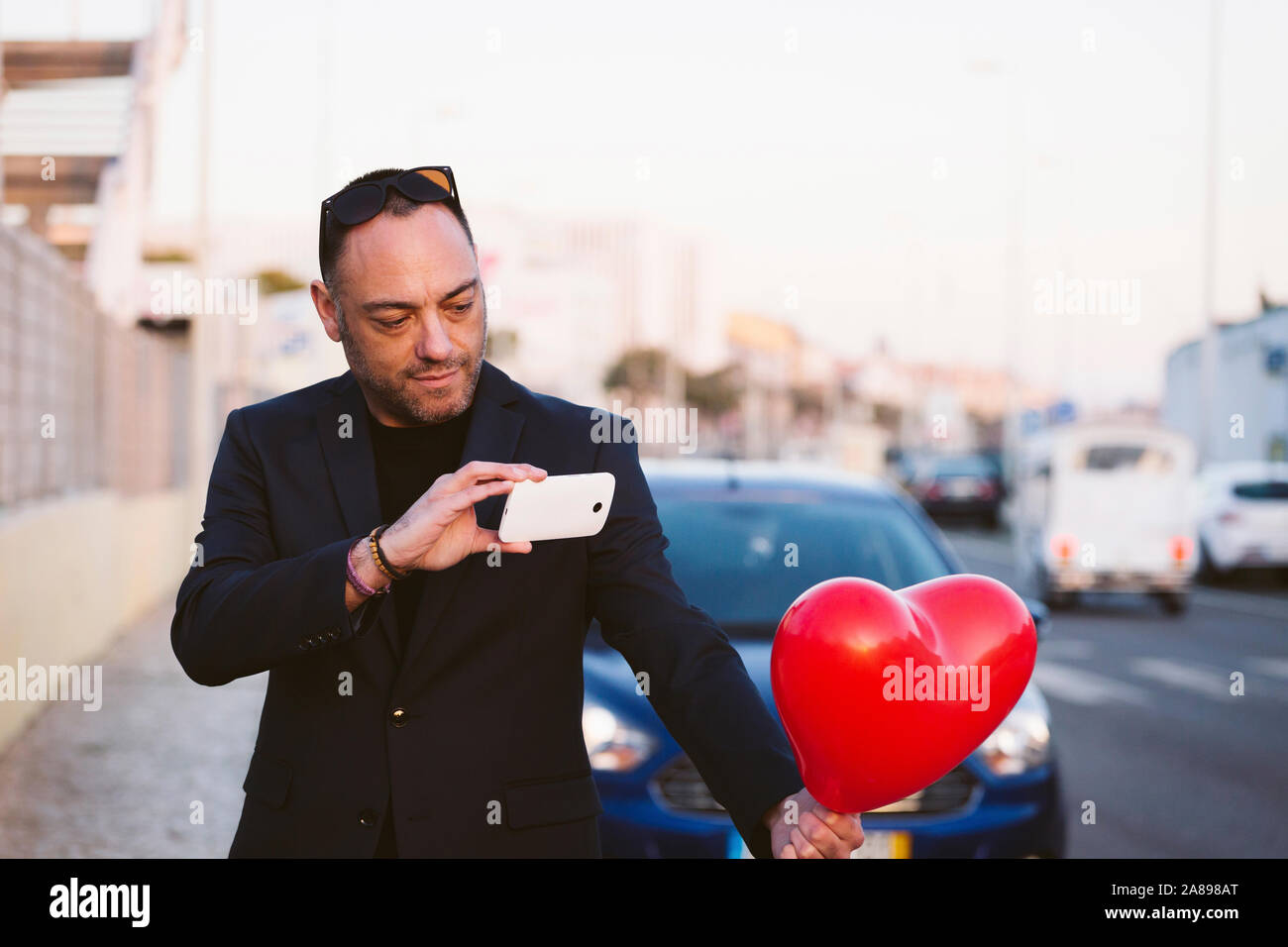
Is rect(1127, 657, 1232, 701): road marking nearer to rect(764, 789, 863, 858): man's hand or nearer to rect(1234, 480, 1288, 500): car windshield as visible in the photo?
rect(1234, 480, 1288, 500): car windshield

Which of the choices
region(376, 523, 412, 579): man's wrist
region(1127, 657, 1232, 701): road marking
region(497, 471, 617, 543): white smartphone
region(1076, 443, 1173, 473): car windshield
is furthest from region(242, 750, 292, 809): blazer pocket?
region(1076, 443, 1173, 473): car windshield

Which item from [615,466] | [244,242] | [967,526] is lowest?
[967,526]

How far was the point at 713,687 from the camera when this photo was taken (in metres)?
2.18

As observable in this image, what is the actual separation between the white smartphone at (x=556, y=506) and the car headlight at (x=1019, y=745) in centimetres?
299

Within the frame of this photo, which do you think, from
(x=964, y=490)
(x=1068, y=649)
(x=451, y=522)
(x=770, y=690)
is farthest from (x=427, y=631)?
(x=964, y=490)

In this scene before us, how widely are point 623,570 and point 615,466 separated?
0.54ft

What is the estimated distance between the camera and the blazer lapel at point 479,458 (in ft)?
7.17

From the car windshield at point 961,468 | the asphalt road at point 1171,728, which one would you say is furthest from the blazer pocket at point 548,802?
the car windshield at point 961,468

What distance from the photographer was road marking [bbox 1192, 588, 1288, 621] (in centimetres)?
1767

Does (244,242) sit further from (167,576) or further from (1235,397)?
(167,576)

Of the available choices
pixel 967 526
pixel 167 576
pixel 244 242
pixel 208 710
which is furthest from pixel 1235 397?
Result: pixel 244 242

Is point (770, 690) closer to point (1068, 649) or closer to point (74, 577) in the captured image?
point (74, 577)

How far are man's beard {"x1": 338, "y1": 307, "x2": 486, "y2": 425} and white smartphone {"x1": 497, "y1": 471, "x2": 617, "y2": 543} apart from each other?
0.36 meters

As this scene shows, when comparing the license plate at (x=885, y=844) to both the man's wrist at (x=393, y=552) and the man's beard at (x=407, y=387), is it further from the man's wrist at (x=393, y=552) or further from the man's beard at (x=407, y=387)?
the man's wrist at (x=393, y=552)
